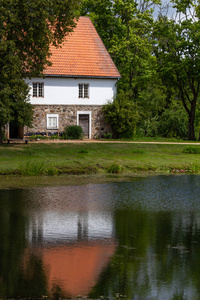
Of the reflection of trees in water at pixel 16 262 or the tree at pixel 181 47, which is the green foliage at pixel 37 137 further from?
the reflection of trees in water at pixel 16 262

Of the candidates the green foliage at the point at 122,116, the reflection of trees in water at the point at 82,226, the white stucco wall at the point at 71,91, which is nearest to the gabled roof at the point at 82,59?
the white stucco wall at the point at 71,91

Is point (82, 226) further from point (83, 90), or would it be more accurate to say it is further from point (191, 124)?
point (191, 124)

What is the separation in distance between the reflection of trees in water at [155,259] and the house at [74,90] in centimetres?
3389

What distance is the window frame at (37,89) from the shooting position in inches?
1810

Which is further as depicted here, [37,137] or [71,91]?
[71,91]

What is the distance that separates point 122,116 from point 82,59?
6776 millimetres

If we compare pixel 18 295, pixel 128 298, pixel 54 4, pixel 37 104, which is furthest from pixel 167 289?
pixel 37 104

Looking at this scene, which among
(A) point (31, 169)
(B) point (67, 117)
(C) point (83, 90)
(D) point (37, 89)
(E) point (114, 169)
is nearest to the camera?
(A) point (31, 169)

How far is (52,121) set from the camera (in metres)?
46.0

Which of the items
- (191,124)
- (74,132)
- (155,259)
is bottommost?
(155,259)

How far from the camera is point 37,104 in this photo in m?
45.8

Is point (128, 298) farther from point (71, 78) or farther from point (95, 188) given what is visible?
point (71, 78)

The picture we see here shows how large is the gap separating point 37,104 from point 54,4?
18.6 metres

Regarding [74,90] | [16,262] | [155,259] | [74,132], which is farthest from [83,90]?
[16,262]
